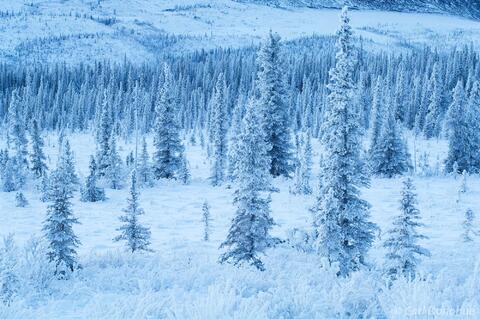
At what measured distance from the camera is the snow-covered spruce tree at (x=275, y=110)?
32250 millimetres

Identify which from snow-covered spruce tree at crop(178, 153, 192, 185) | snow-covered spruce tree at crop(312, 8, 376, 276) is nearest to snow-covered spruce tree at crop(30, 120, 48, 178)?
snow-covered spruce tree at crop(178, 153, 192, 185)

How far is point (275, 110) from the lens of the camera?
32594 mm

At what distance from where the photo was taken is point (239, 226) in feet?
48.2

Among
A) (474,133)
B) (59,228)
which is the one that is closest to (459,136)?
(474,133)

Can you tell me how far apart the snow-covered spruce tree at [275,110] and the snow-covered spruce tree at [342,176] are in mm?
17128

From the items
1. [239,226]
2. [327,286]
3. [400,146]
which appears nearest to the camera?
[327,286]

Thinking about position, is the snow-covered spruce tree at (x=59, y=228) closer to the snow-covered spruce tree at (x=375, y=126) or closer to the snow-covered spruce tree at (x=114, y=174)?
the snow-covered spruce tree at (x=114, y=174)

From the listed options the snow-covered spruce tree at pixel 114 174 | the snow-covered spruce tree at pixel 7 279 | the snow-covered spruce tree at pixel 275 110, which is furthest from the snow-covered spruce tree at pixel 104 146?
the snow-covered spruce tree at pixel 7 279

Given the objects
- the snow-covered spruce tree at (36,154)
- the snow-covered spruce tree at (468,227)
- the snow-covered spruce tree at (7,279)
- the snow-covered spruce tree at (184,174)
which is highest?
the snow-covered spruce tree at (7,279)

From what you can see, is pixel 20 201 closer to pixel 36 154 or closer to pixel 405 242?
pixel 36 154

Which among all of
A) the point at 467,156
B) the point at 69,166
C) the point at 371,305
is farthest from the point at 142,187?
the point at 371,305

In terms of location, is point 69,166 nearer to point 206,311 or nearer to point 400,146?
point 400,146

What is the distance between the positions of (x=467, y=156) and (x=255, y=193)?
2704 centimetres

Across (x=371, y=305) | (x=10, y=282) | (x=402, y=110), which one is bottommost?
(x=402, y=110)
